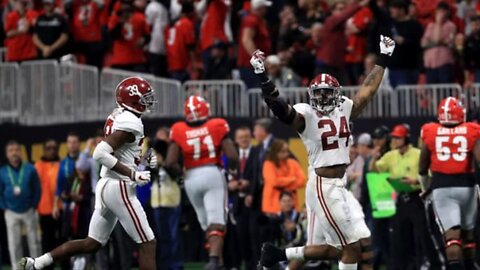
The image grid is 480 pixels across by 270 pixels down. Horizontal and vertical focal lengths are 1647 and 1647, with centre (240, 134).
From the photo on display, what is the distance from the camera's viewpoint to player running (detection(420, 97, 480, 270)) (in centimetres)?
1867

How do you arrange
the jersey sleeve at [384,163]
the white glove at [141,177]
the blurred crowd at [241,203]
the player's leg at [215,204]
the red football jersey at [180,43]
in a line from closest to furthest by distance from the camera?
the white glove at [141,177]
the player's leg at [215,204]
the blurred crowd at [241,203]
the jersey sleeve at [384,163]
the red football jersey at [180,43]

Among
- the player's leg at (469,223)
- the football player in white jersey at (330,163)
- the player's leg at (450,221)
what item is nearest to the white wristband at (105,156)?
the football player in white jersey at (330,163)

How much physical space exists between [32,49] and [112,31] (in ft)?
4.72

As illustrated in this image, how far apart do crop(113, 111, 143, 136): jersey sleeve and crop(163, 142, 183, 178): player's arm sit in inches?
147

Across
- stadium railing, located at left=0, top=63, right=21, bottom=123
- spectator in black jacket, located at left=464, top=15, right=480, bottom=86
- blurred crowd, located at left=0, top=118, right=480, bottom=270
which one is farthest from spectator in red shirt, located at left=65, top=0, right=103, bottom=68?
spectator in black jacket, located at left=464, top=15, right=480, bottom=86

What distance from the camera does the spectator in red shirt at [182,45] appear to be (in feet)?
83.1

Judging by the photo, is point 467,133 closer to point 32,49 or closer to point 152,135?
point 152,135

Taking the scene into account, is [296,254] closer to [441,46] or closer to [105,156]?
[105,156]

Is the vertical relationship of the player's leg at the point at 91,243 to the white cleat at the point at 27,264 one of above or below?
above

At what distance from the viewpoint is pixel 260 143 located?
22.0 m

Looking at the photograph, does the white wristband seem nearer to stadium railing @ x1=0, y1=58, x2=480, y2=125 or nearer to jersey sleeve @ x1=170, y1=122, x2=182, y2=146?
jersey sleeve @ x1=170, y1=122, x2=182, y2=146

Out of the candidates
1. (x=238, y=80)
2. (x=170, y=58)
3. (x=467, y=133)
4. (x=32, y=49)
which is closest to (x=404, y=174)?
(x=467, y=133)

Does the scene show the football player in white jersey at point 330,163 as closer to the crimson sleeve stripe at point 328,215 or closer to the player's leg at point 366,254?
the crimson sleeve stripe at point 328,215

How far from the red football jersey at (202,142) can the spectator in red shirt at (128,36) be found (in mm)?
5977
